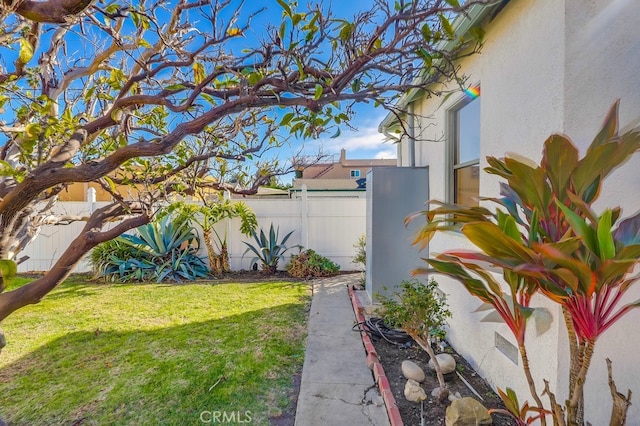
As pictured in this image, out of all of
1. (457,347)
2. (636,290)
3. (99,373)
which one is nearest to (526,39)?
(636,290)


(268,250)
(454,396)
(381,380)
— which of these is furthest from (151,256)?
(454,396)

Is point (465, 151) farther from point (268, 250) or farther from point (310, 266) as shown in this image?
point (268, 250)

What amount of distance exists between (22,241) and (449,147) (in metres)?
4.34

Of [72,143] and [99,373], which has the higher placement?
[72,143]

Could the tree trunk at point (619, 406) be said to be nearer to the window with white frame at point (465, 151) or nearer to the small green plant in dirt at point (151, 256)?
the window with white frame at point (465, 151)

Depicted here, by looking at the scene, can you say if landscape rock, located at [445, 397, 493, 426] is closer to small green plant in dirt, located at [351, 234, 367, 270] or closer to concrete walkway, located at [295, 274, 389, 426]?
concrete walkway, located at [295, 274, 389, 426]

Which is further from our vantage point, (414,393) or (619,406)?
(414,393)

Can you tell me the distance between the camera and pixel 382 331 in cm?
394

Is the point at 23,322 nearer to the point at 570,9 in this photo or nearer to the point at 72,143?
the point at 72,143

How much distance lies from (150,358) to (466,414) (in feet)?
10.6

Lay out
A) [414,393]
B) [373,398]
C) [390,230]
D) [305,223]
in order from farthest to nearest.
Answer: [305,223]
[390,230]
[373,398]
[414,393]

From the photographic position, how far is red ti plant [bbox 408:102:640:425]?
128 cm

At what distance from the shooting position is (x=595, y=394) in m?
1.98

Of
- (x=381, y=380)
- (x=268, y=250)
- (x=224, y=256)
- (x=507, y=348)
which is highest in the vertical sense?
(x=268, y=250)
